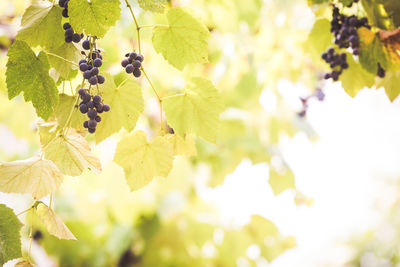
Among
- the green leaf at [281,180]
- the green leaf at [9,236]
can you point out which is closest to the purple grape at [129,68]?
the green leaf at [9,236]

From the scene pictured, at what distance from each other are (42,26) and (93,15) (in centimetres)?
10

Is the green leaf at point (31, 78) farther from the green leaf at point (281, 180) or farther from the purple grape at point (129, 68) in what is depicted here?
the green leaf at point (281, 180)

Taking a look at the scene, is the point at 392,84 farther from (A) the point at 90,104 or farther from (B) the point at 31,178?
(B) the point at 31,178

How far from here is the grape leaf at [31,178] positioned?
52cm

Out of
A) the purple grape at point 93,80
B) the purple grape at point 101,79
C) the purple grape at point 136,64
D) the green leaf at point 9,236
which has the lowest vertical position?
the green leaf at point 9,236

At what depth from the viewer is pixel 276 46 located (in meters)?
1.86

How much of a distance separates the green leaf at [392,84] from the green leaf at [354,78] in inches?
1.3

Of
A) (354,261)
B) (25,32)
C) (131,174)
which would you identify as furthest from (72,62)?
(354,261)

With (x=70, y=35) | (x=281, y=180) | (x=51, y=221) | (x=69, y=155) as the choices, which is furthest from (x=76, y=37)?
(x=281, y=180)

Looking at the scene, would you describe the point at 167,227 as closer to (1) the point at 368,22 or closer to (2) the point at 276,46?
(2) the point at 276,46

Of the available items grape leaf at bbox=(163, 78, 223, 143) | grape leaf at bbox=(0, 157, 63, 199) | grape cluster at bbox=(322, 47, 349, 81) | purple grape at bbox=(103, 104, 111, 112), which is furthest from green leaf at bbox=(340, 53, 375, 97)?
grape leaf at bbox=(0, 157, 63, 199)

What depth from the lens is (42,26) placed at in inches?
22.8

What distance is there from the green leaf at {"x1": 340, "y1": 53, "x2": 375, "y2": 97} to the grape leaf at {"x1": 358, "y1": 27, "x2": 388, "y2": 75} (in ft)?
0.20

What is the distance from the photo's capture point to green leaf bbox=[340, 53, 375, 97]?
0.83m
